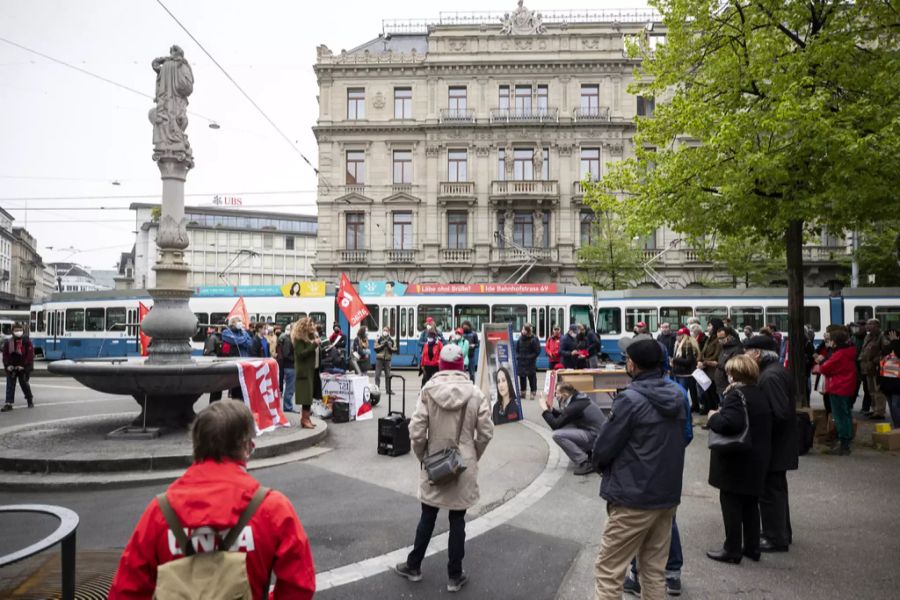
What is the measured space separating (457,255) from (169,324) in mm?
26877

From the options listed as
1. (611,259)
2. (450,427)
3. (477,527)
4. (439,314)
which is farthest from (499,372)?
(611,259)

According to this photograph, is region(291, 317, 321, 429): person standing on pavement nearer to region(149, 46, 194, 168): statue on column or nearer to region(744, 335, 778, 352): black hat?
region(149, 46, 194, 168): statue on column

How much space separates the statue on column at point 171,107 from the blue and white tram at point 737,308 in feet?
58.7

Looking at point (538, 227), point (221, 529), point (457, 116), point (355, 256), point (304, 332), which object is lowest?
point (221, 529)

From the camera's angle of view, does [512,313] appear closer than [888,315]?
No

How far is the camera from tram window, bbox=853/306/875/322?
2228 cm

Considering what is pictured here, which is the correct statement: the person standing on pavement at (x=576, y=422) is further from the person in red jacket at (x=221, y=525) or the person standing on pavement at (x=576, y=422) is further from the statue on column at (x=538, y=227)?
the statue on column at (x=538, y=227)

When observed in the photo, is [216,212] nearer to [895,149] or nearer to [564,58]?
[564,58]

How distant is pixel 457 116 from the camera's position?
117ft

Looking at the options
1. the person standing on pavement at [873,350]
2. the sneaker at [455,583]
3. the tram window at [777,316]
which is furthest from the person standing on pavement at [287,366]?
the tram window at [777,316]

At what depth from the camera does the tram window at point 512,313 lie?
2388cm

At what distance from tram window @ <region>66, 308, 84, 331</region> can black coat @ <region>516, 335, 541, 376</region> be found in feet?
76.4

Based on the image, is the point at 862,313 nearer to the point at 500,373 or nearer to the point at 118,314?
the point at 500,373

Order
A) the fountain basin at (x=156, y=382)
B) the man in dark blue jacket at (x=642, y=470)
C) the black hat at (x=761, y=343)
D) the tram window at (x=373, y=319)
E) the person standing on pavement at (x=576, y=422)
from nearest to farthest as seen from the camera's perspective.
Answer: the man in dark blue jacket at (x=642, y=470) < the black hat at (x=761, y=343) < the person standing on pavement at (x=576, y=422) < the fountain basin at (x=156, y=382) < the tram window at (x=373, y=319)
